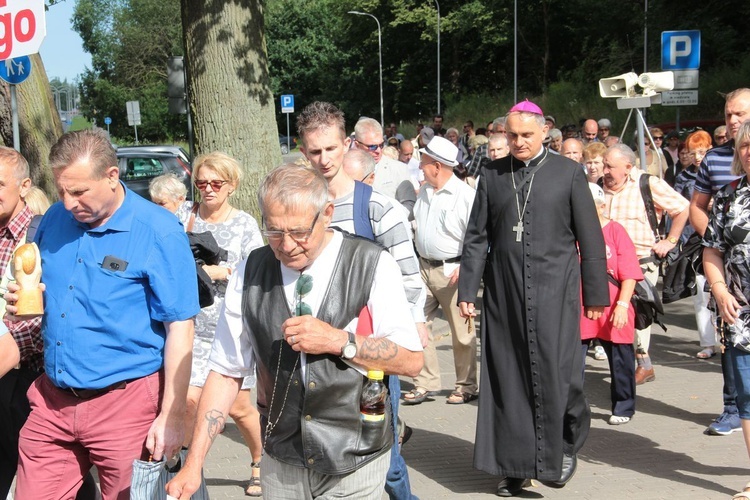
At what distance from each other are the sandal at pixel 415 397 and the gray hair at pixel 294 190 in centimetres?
504

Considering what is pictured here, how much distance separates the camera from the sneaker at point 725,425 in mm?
6977

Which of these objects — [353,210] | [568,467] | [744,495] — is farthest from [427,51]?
[353,210]

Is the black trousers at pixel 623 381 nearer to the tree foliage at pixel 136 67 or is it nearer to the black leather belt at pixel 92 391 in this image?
the black leather belt at pixel 92 391

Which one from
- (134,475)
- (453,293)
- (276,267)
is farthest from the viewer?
(453,293)

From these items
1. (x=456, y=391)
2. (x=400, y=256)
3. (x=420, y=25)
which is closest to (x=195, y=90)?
(x=456, y=391)

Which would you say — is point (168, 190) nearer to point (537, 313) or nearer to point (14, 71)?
point (537, 313)

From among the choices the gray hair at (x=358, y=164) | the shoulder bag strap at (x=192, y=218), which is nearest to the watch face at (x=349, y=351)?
the gray hair at (x=358, y=164)

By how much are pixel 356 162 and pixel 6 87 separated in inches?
286

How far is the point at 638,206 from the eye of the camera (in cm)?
809

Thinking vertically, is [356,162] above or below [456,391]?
above

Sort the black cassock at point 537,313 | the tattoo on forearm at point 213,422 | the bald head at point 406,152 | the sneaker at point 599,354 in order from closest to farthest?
the tattoo on forearm at point 213,422, the black cassock at point 537,313, the sneaker at point 599,354, the bald head at point 406,152

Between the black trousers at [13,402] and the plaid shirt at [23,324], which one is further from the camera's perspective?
the black trousers at [13,402]

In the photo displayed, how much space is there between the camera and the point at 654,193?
8.20 m

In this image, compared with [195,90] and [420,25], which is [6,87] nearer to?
[195,90]
